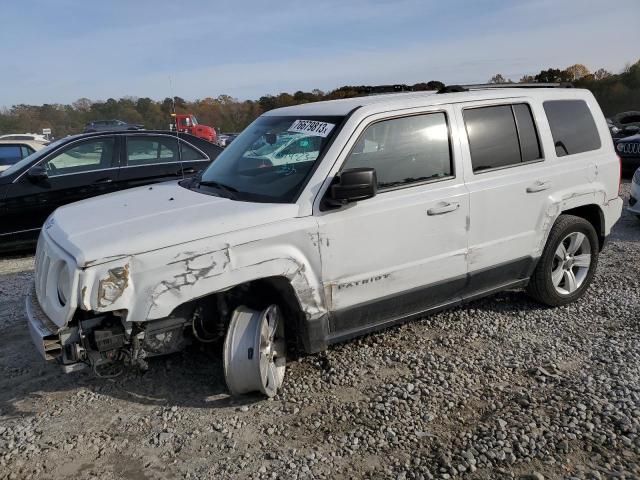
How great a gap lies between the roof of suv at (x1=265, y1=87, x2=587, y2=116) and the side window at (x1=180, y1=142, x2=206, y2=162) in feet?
11.4

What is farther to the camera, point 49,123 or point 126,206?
point 49,123

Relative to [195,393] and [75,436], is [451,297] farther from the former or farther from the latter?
[75,436]

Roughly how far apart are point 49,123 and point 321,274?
4207 centimetres

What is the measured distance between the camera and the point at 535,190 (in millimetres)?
4203

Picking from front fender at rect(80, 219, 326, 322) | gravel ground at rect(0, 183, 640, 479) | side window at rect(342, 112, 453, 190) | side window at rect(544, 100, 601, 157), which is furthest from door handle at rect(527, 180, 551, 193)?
front fender at rect(80, 219, 326, 322)

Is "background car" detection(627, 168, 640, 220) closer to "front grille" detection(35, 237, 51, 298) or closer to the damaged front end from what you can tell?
the damaged front end

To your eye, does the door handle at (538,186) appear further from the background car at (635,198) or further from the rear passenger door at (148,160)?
the rear passenger door at (148,160)

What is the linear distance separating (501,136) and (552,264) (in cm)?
126

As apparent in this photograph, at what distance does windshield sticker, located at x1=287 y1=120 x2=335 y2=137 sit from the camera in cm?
363

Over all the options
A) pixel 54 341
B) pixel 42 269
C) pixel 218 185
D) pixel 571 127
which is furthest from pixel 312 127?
pixel 571 127

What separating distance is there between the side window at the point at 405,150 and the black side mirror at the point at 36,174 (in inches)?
194

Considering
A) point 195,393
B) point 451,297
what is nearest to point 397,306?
point 451,297

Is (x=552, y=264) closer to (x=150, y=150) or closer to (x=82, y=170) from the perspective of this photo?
(x=150, y=150)

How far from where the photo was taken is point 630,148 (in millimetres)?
10500
